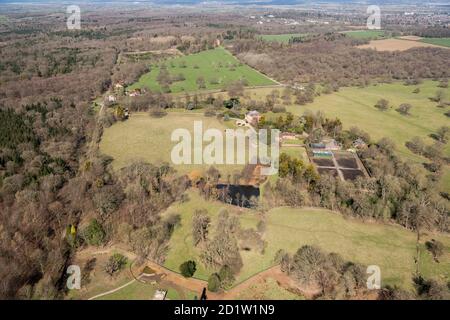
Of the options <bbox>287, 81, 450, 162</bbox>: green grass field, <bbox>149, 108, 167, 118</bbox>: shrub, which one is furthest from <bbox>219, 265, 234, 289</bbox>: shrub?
<bbox>149, 108, 167, 118</bbox>: shrub

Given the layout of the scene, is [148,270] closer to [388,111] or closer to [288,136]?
[288,136]

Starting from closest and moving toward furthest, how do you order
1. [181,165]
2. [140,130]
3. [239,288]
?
1. [239,288]
2. [181,165]
3. [140,130]

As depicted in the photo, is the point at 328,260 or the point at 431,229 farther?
the point at 431,229

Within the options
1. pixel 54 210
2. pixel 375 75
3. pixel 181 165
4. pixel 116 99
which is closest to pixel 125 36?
pixel 116 99

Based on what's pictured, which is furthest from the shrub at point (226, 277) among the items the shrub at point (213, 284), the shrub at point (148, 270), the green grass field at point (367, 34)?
the green grass field at point (367, 34)

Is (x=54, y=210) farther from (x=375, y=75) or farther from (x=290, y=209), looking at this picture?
(x=375, y=75)

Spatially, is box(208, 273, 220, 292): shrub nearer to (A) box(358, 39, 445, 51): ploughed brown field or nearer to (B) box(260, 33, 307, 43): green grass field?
(A) box(358, 39, 445, 51): ploughed brown field

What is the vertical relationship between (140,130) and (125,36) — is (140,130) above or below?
below

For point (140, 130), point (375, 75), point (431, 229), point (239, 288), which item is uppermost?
point (375, 75)
